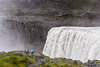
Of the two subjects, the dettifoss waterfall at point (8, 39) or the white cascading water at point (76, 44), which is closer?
the white cascading water at point (76, 44)

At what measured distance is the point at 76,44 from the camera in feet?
80.0

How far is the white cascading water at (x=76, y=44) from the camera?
1893 centimetres

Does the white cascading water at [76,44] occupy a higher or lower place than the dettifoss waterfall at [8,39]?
higher

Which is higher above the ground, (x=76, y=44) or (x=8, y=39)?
(x=76, y=44)

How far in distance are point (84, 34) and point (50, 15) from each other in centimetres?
3059

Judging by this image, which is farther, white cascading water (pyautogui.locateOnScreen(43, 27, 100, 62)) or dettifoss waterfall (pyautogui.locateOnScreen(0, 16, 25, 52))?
dettifoss waterfall (pyautogui.locateOnScreen(0, 16, 25, 52))

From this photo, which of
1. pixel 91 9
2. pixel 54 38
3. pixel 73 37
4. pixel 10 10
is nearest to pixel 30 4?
pixel 10 10

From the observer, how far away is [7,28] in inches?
2072

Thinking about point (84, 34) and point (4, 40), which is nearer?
point (84, 34)

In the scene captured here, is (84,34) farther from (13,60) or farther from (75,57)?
(13,60)

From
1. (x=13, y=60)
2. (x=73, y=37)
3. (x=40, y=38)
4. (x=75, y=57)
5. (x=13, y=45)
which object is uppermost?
(x=13, y=60)

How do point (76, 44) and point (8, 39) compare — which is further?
point (8, 39)

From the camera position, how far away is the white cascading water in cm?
1893

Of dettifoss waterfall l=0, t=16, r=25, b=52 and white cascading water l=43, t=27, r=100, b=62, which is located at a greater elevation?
white cascading water l=43, t=27, r=100, b=62
